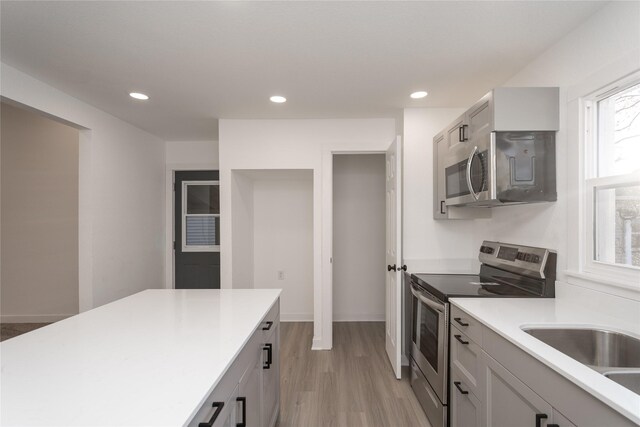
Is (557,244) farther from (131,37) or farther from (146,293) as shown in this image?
(131,37)

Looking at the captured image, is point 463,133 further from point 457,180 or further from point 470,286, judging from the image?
point 470,286

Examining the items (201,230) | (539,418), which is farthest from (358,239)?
(539,418)

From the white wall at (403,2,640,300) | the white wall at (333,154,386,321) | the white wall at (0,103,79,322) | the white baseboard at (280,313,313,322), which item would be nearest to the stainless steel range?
the white wall at (403,2,640,300)

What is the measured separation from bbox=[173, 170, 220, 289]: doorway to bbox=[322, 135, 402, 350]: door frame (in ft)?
5.54

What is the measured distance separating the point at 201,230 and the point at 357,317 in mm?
2414

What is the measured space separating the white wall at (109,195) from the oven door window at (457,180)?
3.19 m

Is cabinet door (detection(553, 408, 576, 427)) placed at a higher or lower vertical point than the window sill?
lower

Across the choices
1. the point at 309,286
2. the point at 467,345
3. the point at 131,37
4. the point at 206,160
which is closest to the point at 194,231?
the point at 206,160

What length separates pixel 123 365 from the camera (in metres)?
1.01

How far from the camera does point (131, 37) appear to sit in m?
1.87

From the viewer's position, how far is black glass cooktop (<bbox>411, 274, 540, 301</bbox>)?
1.97 meters

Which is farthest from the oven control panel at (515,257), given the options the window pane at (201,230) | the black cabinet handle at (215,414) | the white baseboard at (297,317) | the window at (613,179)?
the window pane at (201,230)

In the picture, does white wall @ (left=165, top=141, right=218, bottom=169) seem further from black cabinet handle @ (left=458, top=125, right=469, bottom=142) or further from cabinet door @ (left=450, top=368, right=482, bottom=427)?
cabinet door @ (left=450, top=368, right=482, bottom=427)

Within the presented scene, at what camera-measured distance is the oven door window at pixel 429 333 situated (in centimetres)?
209
